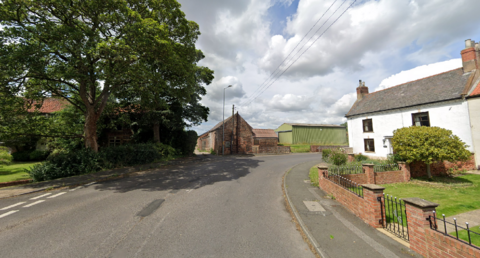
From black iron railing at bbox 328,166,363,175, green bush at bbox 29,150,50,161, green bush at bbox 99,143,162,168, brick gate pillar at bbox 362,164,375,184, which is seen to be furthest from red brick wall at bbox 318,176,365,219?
green bush at bbox 29,150,50,161

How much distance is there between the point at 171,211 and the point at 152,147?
1315 cm

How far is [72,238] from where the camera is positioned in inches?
167

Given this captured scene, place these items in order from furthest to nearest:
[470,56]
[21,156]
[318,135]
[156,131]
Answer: [318,135]
[156,131]
[21,156]
[470,56]

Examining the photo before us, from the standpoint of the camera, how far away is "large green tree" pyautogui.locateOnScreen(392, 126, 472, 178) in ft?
33.1

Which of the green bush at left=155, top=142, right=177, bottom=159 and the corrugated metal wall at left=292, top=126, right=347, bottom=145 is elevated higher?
the corrugated metal wall at left=292, top=126, right=347, bottom=145

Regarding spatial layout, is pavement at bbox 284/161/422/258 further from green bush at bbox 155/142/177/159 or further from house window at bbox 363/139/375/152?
house window at bbox 363/139/375/152

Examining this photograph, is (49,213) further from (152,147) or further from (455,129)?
(455,129)

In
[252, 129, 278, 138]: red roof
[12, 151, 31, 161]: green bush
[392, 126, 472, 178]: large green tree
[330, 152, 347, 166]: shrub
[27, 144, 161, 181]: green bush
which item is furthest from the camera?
[252, 129, 278, 138]: red roof

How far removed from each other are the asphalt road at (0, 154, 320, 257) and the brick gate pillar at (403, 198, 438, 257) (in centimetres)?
209

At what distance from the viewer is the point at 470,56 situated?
14.2 metres

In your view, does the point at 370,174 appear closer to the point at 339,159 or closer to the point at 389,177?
the point at 389,177

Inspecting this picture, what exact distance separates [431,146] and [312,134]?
32987mm

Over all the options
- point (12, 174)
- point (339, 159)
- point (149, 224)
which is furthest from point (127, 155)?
point (339, 159)

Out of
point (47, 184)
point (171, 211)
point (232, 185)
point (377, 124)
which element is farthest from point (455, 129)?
point (47, 184)
